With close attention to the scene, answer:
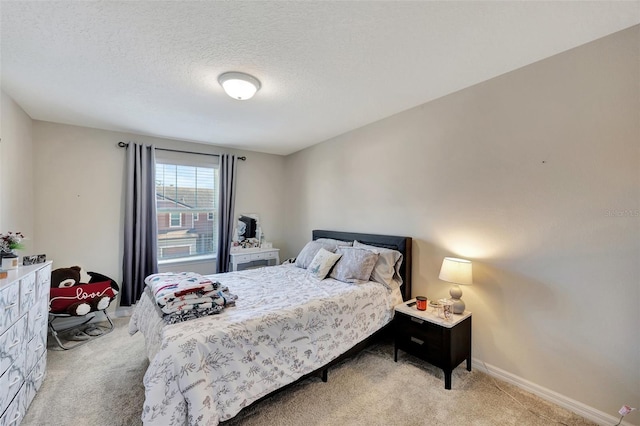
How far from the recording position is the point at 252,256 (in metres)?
4.29

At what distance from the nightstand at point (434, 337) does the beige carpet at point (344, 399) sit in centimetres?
17

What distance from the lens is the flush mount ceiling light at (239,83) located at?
2.07 metres

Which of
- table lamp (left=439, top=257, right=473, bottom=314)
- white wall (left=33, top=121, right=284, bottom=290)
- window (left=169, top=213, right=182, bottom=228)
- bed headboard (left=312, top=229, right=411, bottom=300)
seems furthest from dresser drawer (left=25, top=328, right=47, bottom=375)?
table lamp (left=439, top=257, right=473, bottom=314)

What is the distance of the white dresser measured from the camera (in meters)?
1.53

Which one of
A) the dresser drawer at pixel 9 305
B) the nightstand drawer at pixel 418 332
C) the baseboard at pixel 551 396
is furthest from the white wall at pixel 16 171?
the baseboard at pixel 551 396

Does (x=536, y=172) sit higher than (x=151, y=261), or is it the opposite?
(x=536, y=172)

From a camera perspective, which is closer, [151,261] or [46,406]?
[46,406]

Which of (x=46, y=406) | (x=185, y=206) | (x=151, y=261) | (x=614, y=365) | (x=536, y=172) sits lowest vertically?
(x=46, y=406)

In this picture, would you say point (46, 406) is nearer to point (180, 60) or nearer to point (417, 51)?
point (180, 60)

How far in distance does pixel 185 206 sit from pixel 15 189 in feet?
5.87

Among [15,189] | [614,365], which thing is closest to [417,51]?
[614,365]

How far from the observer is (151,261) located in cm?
367

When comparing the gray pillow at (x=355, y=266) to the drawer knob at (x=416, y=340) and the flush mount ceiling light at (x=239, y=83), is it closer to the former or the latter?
the drawer knob at (x=416, y=340)

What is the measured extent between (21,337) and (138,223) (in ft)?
6.56
